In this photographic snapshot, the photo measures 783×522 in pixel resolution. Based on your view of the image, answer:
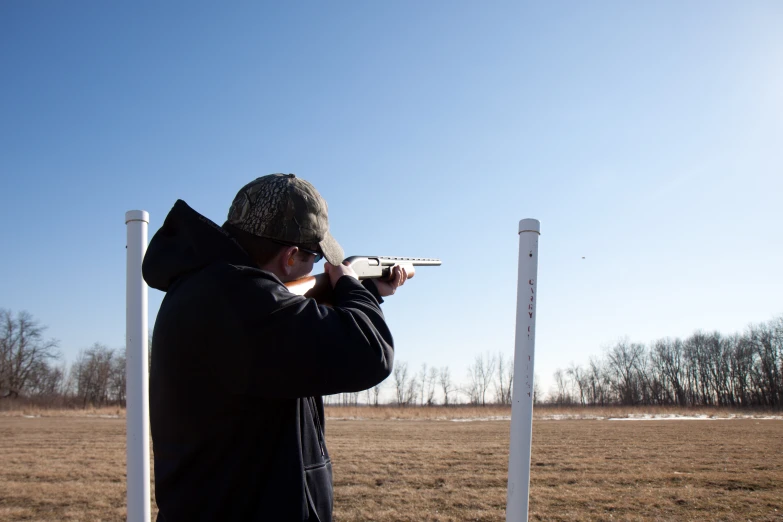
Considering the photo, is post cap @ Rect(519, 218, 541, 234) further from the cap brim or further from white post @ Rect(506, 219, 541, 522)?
the cap brim

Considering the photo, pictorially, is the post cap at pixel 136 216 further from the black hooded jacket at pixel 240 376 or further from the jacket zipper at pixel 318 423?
the jacket zipper at pixel 318 423

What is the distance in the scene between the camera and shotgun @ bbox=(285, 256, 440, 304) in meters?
2.21

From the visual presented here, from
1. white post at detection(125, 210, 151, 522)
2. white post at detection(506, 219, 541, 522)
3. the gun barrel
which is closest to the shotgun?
the gun barrel

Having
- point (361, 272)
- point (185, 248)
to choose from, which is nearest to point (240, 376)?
point (185, 248)

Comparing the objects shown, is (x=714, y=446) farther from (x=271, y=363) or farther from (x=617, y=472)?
(x=271, y=363)

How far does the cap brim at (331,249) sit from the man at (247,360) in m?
0.12

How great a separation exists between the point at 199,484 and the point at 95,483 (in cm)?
1144

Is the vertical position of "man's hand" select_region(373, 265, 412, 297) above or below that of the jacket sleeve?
above

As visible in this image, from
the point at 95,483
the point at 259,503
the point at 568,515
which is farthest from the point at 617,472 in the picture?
the point at 259,503

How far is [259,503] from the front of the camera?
1.63 metres

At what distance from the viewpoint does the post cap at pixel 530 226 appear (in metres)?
2.81

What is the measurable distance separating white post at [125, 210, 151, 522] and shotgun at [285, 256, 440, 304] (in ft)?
4.49

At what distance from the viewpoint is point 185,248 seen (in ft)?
5.78

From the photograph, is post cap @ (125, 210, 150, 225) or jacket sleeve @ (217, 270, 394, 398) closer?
jacket sleeve @ (217, 270, 394, 398)
